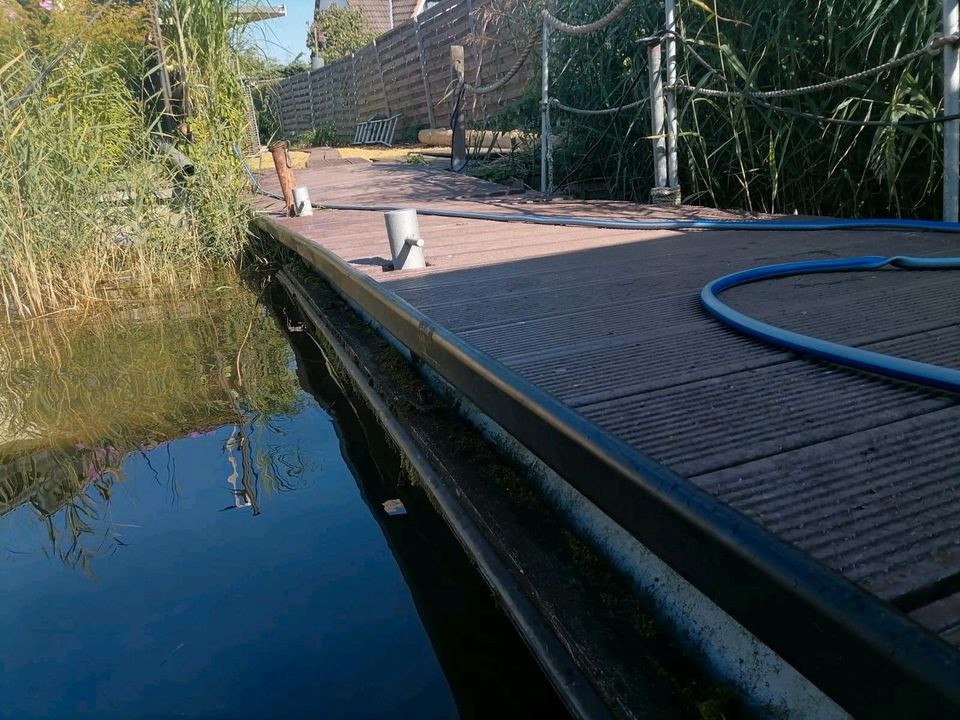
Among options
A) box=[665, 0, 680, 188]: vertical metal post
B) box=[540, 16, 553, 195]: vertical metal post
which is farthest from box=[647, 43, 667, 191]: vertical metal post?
box=[540, 16, 553, 195]: vertical metal post

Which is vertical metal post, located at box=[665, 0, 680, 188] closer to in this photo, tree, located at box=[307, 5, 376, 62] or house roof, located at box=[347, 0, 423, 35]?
tree, located at box=[307, 5, 376, 62]

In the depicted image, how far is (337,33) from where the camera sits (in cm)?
2012

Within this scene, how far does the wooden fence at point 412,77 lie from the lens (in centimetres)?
836

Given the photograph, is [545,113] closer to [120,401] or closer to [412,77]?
[120,401]

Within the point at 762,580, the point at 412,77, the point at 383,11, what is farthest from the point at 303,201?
the point at 383,11

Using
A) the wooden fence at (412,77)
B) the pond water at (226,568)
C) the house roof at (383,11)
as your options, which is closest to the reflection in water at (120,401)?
the pond water at (226,568)

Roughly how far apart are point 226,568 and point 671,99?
3.37m

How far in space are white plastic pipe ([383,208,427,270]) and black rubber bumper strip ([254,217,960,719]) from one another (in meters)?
1.57

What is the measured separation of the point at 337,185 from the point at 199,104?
9.57ft

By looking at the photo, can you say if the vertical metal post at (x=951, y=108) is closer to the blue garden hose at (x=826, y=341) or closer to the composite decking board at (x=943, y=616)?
Result: the blue garden hose at (x=826, y=341)

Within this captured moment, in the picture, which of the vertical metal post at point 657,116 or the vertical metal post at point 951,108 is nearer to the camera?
the vertical metal post at point 951,108

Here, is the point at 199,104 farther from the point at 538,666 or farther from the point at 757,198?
the point at 538,666

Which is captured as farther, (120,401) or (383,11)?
(383,11)

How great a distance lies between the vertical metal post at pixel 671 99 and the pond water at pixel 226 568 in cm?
227
